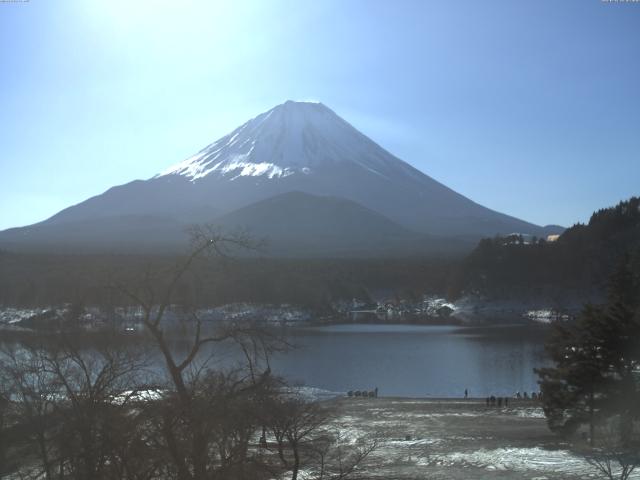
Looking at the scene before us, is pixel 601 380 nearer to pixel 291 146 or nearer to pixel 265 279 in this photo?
pixel 265 279

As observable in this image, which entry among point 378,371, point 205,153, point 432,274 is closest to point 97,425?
point 378,371

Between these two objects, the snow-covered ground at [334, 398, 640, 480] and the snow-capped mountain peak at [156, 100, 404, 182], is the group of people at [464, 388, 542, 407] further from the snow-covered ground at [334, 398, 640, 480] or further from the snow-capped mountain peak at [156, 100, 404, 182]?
the snow-capped mountain peak at [156, 100, 404, 182]

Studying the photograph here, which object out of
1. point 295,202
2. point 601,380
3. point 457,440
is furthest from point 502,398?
point 295,202

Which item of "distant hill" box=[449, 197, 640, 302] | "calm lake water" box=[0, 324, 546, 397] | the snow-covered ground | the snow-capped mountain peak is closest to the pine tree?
the snow-covered ground

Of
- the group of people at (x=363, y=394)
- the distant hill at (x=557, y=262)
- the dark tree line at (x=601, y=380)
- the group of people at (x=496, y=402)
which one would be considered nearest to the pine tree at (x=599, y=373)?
the dark tree line at (x=601, y=380)

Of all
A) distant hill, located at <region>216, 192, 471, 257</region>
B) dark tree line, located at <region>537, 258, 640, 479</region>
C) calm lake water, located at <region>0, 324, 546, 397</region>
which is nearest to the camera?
dark tree line, located at <region>537, 258, 640, 479</region>

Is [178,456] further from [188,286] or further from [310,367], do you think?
[310,367]

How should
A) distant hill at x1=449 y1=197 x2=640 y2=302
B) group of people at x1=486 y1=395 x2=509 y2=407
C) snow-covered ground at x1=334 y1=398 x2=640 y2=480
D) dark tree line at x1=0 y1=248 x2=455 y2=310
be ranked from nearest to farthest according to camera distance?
snow-covered ground at x1=334 y1=398 x2=640 y2=480 → group of people at x1=486 y1=395 x2=509 y2=407 → dark tree line at x1=0 y1=248 x2=455 y2=310 → distant hill at x1=449 y1=197 x2=640 y2=302
